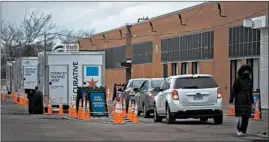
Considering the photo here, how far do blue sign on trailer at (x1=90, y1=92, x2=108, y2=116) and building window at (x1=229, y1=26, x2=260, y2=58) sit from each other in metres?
12.2

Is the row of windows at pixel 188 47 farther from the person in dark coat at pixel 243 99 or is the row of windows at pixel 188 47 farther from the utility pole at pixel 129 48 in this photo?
the person in dark coat at pixel 243 99

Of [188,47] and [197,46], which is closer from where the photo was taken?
[197,46]

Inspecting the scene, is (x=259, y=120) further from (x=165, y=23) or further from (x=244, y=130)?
(x=165, y=23)

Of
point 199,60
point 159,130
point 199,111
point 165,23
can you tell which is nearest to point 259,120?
point 199,111

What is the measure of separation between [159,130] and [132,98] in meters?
11.6

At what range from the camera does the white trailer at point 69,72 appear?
28922 millimetres

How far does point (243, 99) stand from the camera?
15.9m

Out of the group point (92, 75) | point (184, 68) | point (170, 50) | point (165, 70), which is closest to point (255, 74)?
point (92, 75)

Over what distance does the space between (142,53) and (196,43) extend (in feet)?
48.5

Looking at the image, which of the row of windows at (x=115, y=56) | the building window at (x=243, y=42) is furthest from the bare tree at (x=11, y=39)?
the building window at (x=243, y=42)

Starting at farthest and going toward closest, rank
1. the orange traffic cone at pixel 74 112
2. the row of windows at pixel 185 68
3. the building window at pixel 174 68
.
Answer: the building window at pixel 174 68 → the row of windows at pixel 185 68 → the orange traffic cone at pixel 74 112

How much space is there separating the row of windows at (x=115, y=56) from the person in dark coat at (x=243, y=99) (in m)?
48.3

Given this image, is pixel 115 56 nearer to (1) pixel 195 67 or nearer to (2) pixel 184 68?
(2) pixel 184 68

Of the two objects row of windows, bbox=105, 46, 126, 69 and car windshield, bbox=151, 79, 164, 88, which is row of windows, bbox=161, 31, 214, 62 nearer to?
row of windows, bbox=105, 46, 126, 69
